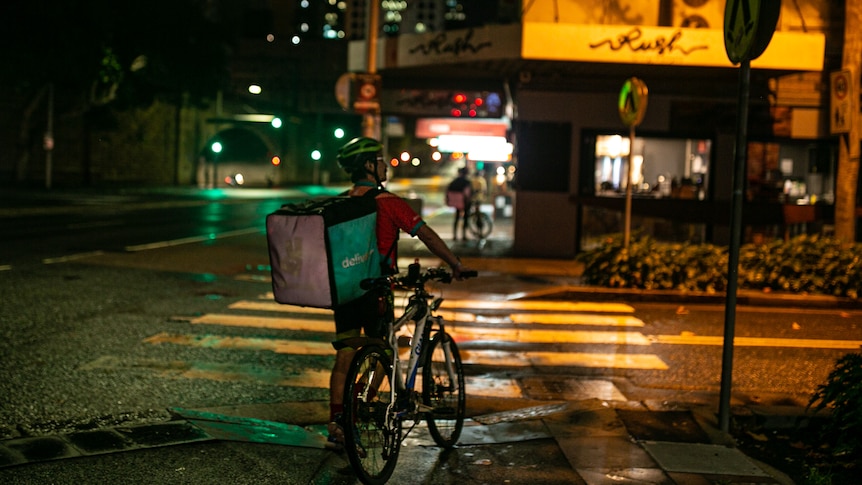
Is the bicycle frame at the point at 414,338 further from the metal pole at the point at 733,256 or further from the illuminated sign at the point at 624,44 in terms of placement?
the illuminated sign at the point at 624,44

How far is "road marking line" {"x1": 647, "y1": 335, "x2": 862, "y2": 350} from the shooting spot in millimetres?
10242

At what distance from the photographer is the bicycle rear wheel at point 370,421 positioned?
193 inches

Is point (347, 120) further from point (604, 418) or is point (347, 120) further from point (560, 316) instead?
point (604, 418)

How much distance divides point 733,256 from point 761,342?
165 inches

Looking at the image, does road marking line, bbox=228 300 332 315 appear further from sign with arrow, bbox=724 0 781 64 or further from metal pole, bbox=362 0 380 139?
sign with arrow, bbox=724 0 781 64

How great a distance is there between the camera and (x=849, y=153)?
15492 mm

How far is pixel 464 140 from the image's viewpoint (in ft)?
95.9

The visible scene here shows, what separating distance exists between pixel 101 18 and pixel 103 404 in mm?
34298

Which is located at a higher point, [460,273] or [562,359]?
[460,273]

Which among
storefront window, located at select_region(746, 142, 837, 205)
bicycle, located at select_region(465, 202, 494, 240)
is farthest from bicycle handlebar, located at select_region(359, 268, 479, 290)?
bicycle, located at select_region(465, 202, 494, 240)

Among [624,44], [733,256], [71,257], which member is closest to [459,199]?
[624,44]

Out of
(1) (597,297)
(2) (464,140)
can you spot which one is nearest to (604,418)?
(1) (597,297)

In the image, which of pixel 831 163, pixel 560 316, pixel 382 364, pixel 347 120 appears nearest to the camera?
pixel 382 364

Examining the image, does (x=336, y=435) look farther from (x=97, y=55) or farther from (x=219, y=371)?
(x=97, y=55)
